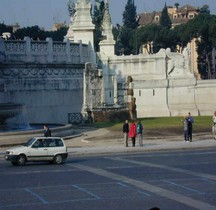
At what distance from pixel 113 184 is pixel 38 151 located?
25.6 ft

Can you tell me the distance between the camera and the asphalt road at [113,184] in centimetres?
1868

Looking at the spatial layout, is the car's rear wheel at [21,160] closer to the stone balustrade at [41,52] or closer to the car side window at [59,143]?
the car side window at [59,143]

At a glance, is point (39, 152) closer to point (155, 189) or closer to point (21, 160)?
point (21, 160)

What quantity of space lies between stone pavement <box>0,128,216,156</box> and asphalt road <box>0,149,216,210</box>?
428cm

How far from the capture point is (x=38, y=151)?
97.5 feet

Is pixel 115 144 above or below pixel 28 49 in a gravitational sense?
below

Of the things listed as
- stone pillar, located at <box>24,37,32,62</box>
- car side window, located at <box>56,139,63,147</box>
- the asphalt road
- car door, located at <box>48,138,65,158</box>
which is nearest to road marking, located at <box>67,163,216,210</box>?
the asphalt road

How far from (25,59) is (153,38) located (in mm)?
81860

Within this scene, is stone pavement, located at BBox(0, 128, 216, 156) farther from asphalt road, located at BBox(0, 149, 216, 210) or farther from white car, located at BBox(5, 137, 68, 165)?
white car, located at BBox(5, 137, 68, 165)

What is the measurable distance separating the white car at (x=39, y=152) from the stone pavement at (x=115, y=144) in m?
4.67

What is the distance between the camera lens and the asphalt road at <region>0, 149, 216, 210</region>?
18681mm

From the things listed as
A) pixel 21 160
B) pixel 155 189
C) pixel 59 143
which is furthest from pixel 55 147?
pixel 155 189

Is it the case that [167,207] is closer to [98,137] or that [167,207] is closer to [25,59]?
[98,137]

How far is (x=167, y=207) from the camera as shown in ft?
59.1
